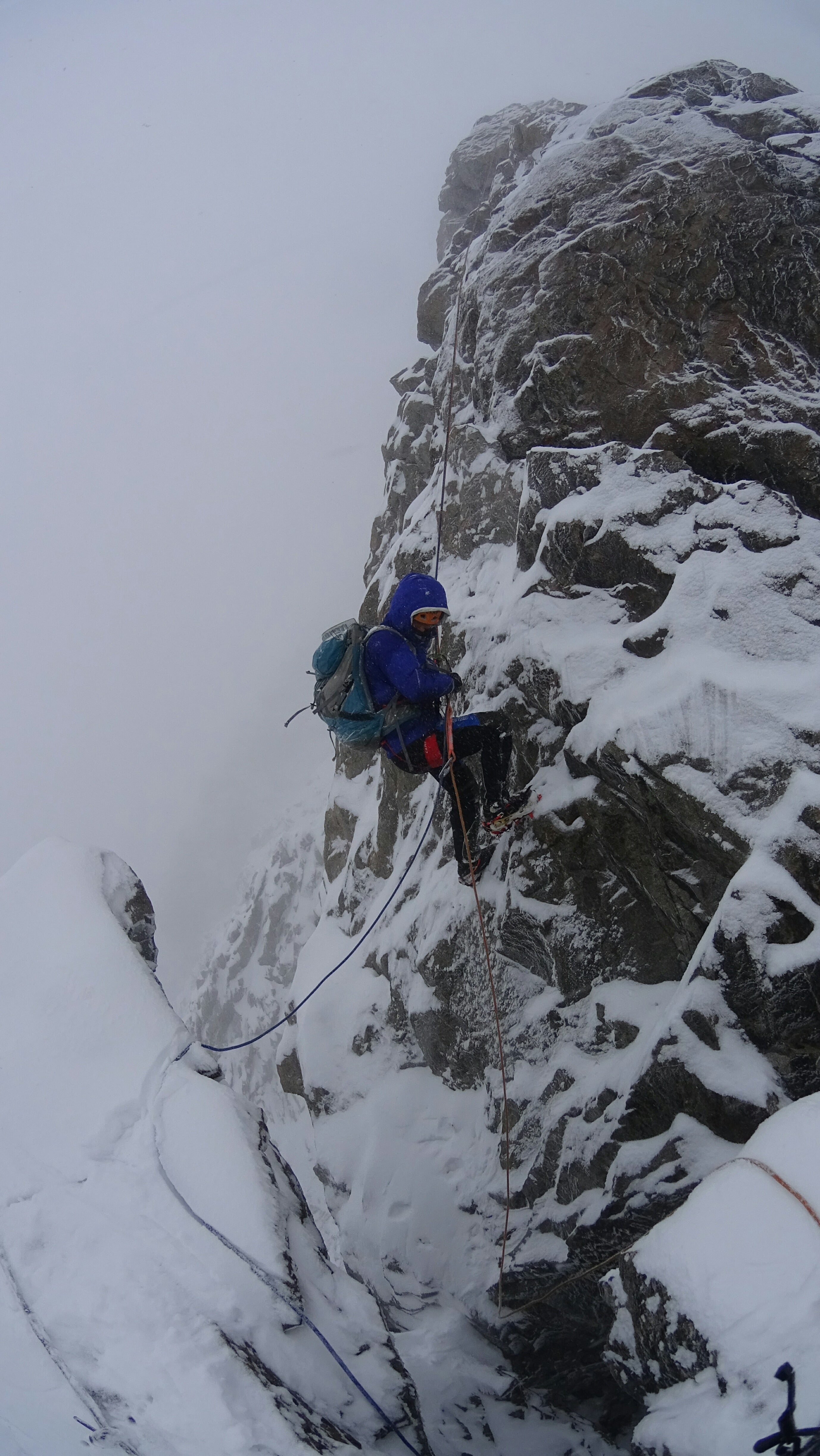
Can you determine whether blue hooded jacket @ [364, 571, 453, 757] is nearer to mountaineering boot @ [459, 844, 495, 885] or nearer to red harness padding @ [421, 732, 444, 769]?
red harness padding @ [421, 732, 444, 769]

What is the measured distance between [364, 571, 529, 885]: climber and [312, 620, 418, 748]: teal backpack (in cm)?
7

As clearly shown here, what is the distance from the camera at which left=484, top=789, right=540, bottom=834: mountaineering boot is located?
19.7 ft

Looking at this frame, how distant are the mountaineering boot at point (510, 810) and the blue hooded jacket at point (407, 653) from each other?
44.5 inches

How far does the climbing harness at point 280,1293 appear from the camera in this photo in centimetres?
391

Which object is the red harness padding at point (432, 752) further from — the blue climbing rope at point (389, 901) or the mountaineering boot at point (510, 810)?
the blue climbing rope at point (389, 901)

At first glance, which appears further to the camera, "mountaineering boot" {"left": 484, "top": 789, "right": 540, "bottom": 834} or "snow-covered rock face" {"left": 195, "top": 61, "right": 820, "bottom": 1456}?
"mountaineering boot" {"left": 484, "top": 789, "right": 540, "bottom": 834}

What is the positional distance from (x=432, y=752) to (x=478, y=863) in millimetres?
1424

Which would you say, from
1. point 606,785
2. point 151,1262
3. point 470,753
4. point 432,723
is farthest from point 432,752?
point 151,1262

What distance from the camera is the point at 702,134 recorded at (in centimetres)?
779

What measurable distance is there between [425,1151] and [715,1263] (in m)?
4.80

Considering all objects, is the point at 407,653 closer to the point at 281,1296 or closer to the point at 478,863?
the point at 478,863

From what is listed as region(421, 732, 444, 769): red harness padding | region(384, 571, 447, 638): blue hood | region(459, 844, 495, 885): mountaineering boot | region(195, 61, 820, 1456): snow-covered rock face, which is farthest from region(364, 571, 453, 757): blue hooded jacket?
region(459, 844, 495, 885): mountaineering boot

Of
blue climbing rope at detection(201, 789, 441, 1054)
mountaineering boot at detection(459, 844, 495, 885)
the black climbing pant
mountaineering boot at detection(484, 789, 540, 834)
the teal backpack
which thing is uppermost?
the teal backpack

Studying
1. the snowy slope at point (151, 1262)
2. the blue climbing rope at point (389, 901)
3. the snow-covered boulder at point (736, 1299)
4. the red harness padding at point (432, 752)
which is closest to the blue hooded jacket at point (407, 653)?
the red harness padding at point (432, 752)
